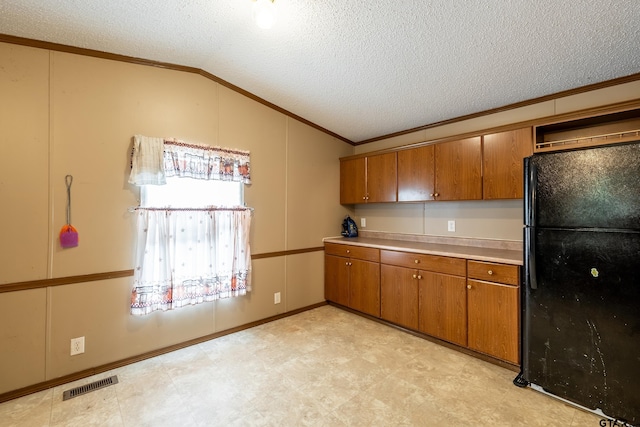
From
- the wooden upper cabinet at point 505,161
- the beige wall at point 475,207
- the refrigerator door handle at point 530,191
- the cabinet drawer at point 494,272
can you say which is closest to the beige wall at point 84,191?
the beige wall at point 475,207

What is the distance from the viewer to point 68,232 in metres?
2.17

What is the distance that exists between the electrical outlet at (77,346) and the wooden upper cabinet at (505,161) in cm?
369

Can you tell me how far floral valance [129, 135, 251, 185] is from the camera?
245 centimetres

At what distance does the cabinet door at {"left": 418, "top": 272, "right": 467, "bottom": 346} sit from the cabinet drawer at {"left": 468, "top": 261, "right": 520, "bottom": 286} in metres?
0.13

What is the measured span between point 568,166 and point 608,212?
349 millimetres

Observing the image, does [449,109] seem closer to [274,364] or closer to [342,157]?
[342,157]

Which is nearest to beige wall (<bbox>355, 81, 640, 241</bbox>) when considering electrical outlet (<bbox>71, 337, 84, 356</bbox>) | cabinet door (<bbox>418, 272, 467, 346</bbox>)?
cabinet door (<bbox>418, 272, 467, 346</bbox>)

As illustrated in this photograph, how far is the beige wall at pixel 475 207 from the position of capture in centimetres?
233

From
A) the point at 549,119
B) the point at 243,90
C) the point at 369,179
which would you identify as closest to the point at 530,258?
the point at 549,119

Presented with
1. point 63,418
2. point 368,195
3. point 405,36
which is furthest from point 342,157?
point 63,418

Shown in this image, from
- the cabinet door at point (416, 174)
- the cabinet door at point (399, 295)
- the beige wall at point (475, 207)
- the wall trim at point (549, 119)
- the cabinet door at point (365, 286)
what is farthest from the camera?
the cabinet door at point (365, 286)

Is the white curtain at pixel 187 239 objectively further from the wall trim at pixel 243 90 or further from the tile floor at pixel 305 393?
the wall trim at pixel 243 90

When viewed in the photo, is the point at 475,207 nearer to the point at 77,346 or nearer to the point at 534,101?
the point at 534,101

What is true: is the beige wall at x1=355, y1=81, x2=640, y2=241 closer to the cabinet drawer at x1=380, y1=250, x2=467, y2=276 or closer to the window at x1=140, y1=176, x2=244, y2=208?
the cabinet drawer at x1=380, y1=250, x2=467, y2=276
